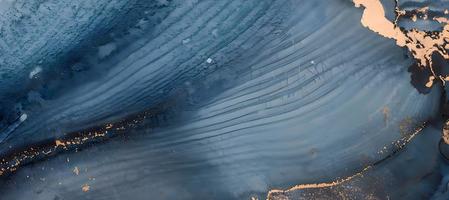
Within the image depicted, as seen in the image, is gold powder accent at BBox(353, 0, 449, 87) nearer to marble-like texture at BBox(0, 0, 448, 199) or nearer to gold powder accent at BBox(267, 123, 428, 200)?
marble-like texture at BBox(0, 0, 448, 199)

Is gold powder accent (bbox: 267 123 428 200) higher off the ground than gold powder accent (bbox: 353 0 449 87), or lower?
lower

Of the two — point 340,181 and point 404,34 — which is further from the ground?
Answer: point 404,34

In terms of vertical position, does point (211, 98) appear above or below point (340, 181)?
above

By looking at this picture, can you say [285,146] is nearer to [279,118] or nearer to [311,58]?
[279,118]

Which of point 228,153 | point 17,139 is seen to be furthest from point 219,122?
point 17,139

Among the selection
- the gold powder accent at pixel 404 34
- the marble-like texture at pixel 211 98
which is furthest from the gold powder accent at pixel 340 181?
the gold powder accent at pixel 404 34

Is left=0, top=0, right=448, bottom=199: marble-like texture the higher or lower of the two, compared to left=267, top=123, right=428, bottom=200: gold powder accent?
higher

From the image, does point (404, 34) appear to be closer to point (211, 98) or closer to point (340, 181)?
point (340, 181)

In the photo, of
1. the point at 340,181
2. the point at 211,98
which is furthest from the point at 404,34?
the point at 211,98

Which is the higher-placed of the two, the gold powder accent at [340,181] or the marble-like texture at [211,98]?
the marble-like texture at [211,98]

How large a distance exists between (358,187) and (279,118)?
25 cm

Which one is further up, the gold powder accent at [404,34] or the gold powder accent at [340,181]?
the gold powder accent at [404,34]

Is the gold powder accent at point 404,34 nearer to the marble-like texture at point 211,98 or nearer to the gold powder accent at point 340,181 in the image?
the marble-like texture at point 211,98

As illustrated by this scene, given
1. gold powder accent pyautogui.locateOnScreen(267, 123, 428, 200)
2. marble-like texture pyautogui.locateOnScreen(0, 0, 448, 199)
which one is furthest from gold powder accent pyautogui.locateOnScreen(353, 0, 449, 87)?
gold powder accent pyautogui.locateOnScreen(267, 123, 428, 200)
